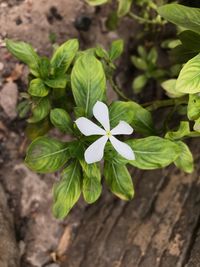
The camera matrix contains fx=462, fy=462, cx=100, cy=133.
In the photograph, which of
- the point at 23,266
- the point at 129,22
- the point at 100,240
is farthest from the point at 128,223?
the point at 129,22

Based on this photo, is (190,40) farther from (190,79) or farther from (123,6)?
(123,6)

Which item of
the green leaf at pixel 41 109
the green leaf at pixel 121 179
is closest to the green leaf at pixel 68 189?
the green leaf at pixel 121 179

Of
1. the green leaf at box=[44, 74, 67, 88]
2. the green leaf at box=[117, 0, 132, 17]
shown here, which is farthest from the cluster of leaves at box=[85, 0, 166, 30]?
the green leaf at box=[44, 74, 67, 88]

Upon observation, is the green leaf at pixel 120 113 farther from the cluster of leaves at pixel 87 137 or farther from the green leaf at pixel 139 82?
the green leaf at pixel 139 82

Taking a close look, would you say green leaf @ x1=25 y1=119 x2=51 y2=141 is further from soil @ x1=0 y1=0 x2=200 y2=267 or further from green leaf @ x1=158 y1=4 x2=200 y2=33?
green leaf @ x1=158 y1=4 x2=200 y2=33

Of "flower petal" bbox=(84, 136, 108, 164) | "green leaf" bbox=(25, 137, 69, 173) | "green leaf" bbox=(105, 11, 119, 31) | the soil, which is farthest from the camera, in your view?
"green leaf" bbox=(105, 11, 119, 31)

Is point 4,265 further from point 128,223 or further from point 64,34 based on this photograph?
point 64,34

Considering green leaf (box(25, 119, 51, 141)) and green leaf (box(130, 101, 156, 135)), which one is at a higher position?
green leaf (box(130, 101, 156, 135))
